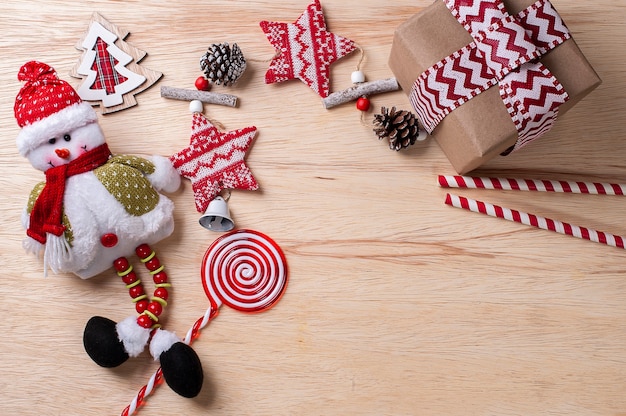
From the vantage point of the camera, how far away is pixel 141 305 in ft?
3.59

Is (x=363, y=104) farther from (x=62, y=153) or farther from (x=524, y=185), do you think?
(x=62, y=153)

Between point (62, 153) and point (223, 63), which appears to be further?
point (223, 63)

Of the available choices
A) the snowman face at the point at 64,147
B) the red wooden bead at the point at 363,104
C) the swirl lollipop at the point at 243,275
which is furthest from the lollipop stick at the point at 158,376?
the red wooden bead at the point at 363,104

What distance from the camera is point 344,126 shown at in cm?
116

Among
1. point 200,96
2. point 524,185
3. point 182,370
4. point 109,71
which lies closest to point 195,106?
point 200,96

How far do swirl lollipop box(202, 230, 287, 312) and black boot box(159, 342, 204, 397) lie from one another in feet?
0.39

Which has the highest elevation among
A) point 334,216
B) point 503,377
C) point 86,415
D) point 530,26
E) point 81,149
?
point 530,26

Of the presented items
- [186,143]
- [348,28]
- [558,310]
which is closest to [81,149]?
[186,143]

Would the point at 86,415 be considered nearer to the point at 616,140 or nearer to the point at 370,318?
the point at 370,318

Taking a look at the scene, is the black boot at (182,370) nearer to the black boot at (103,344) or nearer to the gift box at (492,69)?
the black boot at (103,344)

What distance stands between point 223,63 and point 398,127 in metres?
0.37

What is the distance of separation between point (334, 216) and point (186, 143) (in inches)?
13.5

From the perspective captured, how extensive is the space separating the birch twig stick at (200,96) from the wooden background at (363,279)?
18 mm

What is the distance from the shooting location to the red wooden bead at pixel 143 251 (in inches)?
43.0
